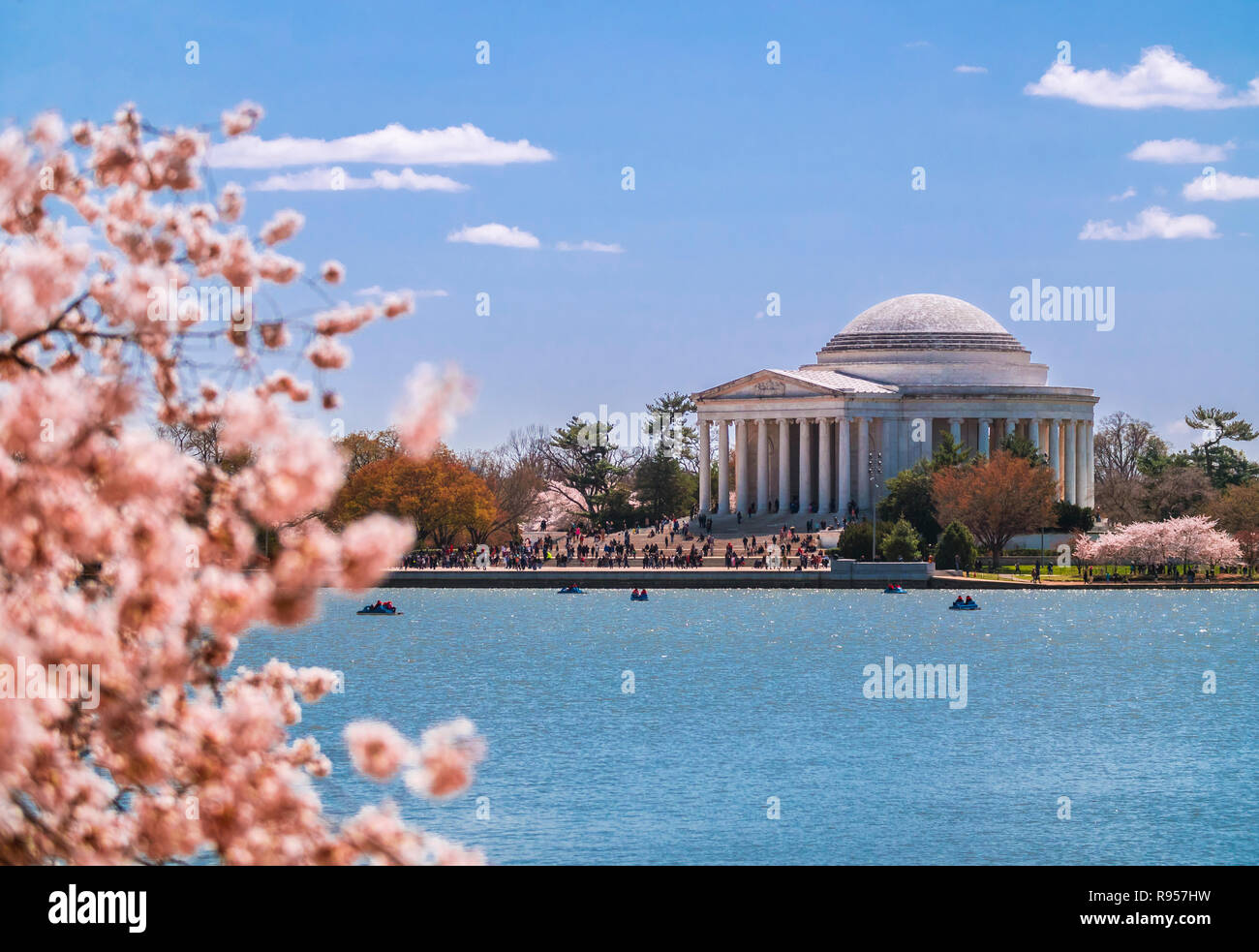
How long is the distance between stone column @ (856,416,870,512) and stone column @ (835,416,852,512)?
41.9 inches

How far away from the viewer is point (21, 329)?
24.1 ft

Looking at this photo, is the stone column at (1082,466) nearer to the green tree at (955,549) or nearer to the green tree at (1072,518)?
the green tree at (1072,518)

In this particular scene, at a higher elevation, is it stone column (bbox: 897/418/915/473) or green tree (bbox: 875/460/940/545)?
stone column (bbox: 897/418/915/473)

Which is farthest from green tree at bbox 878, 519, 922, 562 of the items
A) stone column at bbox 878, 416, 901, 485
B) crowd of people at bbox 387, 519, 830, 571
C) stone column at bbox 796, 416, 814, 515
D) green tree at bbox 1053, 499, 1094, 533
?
stone column at bbox 878, 416, 901, 485

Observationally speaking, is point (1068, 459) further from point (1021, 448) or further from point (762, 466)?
point (1021, 448)

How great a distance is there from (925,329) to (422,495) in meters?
45.7

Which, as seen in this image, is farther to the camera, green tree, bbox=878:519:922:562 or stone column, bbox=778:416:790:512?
stone column, bbox=778:416:790:512

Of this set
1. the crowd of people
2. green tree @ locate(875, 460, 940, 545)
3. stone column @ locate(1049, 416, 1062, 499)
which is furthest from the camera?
stone column @ locate(1049, 416, 1062, 499)

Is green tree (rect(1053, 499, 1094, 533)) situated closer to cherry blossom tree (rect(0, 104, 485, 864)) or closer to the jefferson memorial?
the jefferson memorial

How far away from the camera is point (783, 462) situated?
139 metres

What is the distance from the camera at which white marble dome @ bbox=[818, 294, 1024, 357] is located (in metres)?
141

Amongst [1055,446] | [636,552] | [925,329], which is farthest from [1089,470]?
[636,552]
